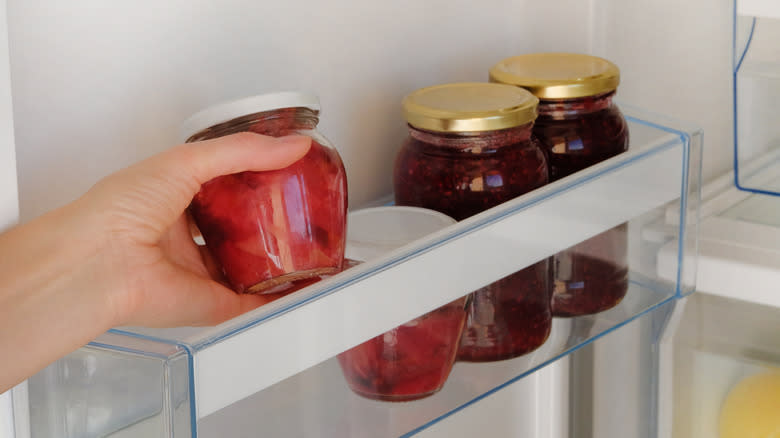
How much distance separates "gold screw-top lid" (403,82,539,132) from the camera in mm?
648

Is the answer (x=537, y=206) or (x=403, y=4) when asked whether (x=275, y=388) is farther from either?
(x=403, y=4)

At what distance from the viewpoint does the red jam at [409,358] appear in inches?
22.9

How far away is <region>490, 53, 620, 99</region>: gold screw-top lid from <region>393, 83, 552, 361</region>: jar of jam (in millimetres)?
41

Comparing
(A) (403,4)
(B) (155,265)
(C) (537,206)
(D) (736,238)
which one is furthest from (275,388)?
(D) (736,238)

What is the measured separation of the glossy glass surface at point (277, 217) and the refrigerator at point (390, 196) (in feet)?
0.09

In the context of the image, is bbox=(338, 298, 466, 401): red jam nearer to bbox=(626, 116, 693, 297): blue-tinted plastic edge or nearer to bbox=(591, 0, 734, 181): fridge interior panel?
bbox=(626, 116, 693, 297): blue-tinted plastic edge

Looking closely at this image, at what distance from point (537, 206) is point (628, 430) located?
18.5 inches

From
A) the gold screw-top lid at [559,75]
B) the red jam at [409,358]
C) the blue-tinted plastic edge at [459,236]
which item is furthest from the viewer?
the gold screw-top lid at [559,75]

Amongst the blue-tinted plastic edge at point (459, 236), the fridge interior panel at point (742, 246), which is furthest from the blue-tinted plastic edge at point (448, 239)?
the fridge interior panel at point (742, 246)

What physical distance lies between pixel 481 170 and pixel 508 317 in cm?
11

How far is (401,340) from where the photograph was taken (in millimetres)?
593

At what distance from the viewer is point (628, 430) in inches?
40.0

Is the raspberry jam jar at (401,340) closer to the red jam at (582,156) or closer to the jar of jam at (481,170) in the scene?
the jar of jam at (481,170)

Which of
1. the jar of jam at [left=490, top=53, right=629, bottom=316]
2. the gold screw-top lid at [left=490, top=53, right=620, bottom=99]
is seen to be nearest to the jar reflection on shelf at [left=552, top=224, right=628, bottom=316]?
the jar of jam at [left=490, top=53, right=629, bottom=316]
